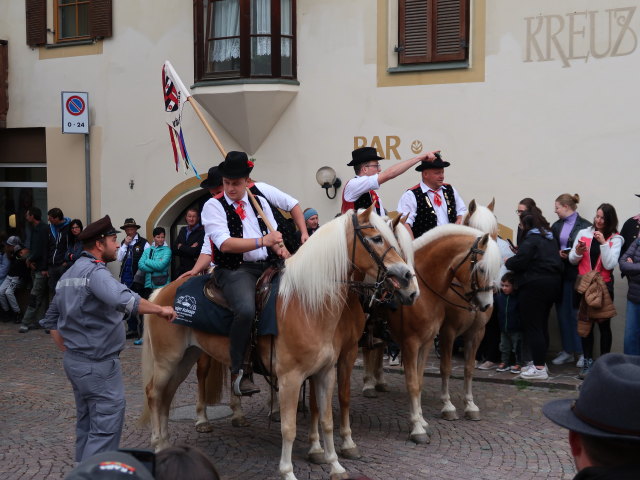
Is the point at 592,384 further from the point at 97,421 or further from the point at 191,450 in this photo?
the point at 97,421

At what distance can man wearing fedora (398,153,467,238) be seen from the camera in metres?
7.90

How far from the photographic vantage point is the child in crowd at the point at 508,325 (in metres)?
9.78

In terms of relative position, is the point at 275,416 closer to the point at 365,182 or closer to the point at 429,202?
the point at 365,182

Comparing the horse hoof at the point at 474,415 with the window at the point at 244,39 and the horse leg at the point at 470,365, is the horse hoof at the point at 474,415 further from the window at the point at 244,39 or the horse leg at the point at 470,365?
the window at the point at 244,39

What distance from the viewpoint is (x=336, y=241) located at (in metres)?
5.84

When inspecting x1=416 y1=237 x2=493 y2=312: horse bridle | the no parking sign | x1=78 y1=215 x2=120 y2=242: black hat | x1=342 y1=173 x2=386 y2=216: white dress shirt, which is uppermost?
the no parking sign

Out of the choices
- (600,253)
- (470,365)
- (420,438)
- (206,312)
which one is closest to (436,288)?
(470,365)

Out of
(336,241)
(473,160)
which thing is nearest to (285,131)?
(473,160)

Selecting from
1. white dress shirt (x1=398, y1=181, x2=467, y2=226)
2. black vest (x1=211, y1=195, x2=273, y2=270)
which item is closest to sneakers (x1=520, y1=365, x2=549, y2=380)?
white dress shirt (x1=398, y1=181, x2=467, y2=226)

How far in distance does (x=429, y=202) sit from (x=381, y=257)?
2337 mm

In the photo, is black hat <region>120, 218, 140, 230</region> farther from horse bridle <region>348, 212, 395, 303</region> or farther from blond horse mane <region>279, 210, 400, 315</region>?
horse bridle <region>348, 212, 395, 303</region>

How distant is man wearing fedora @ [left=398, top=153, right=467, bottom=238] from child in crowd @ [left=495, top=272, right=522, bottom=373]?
2.05 meters

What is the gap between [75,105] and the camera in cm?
1452

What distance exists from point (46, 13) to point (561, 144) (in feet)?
33.1
